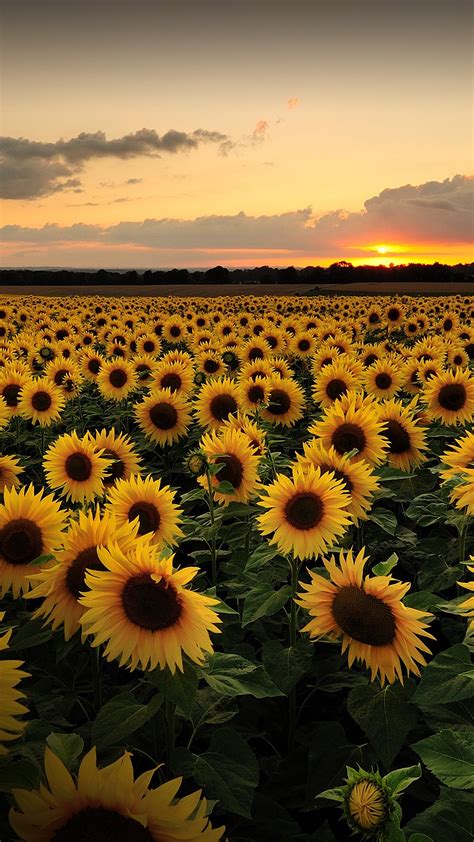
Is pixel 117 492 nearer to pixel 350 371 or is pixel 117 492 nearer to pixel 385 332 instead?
pixel 350 371

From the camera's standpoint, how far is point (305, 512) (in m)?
3.44

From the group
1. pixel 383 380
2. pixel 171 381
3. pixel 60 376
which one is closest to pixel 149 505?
pixel 171 381

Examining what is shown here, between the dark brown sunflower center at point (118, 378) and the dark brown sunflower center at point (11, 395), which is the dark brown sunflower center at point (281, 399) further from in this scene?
the dark brown sunflower center at point (11, 395)

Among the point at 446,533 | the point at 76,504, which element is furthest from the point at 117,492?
the point at 446,533

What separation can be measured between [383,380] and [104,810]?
7.31 m

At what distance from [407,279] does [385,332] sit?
70399mm

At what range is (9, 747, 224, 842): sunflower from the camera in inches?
A: 58.2

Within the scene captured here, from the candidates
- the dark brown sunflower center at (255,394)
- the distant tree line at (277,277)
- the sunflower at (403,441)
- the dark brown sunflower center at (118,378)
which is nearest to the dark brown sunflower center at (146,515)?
the sunflower at (403,441)

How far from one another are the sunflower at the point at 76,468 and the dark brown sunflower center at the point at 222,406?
6.87ft

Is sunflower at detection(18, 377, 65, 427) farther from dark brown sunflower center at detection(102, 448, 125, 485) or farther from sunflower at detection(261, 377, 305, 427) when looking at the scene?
dark brown sunflower center at detection(102, 448, 125, 485)

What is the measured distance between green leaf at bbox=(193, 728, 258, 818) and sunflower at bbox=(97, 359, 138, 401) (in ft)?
24.4

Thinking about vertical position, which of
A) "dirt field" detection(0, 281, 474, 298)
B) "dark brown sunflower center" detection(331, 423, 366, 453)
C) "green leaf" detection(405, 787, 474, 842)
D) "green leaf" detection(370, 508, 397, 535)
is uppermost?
"dirt field" detection(0, 281, 474, 298)

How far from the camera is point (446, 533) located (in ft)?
15.8

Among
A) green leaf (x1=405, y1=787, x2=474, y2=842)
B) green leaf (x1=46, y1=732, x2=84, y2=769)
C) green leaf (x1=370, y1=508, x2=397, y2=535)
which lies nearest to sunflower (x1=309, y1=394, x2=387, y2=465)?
green leaf (x1=370, y1=508, x2=397, y2=535)
